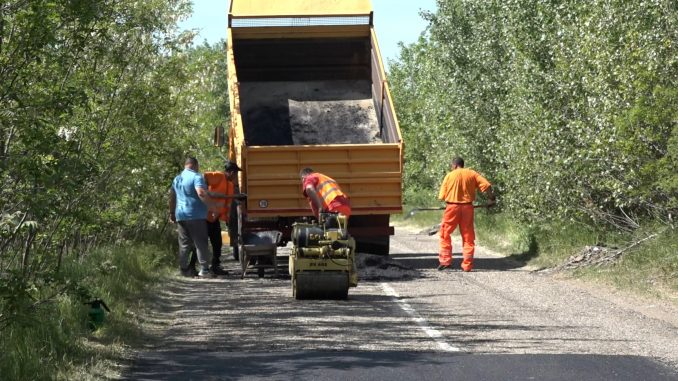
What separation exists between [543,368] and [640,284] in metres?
6.57

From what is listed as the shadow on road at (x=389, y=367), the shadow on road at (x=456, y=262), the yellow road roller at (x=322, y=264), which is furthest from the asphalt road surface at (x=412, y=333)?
the shadow on road at (x=456, y=262)

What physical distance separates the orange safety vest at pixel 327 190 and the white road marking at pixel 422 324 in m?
1.30

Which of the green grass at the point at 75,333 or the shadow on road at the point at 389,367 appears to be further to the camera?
the shadow on road at the point at 389,367

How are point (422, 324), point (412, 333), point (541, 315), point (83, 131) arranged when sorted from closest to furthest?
point (412, 333) < point (422, 324) < point (541, 315) < point (83, 131)

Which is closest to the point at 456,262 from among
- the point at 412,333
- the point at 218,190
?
the point at 218,190

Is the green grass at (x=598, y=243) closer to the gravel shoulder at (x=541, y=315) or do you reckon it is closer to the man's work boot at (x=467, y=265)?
the gravel shoulder at (x=541, y=315)

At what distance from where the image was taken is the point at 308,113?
67.3ft

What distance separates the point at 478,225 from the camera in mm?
29875

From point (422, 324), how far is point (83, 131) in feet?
14.1

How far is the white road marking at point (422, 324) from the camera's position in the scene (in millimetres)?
10397

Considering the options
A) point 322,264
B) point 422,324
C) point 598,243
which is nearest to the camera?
point 422,324

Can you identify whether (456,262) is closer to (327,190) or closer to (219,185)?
(219,185)

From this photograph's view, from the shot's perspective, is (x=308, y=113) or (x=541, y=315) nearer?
(x=541, y=315)

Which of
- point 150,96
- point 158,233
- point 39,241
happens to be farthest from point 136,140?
point 158,233
